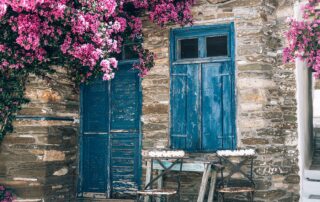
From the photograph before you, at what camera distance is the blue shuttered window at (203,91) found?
6.86m

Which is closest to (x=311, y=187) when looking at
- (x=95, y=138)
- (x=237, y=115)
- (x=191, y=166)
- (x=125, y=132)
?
(x=237, y=115)

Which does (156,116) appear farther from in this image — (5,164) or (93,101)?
(5,164)

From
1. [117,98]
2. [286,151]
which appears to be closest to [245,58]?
[286,151]

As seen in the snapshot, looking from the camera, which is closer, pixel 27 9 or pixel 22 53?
pixel 27 9

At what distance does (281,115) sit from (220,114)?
950 millimetres

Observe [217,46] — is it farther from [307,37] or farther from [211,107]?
[307,37]

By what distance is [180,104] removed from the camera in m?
7.16

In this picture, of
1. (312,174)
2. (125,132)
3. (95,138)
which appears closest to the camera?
(312,174)

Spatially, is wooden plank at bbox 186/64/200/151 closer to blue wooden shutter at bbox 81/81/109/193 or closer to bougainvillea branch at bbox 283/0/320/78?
bougainvillea branch at bbox 283/0/320/78

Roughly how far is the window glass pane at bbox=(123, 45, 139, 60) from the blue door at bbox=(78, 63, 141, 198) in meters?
0.18

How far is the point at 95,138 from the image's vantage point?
317 inches

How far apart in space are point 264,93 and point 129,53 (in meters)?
2.66

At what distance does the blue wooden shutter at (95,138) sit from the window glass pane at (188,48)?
1.66 meters

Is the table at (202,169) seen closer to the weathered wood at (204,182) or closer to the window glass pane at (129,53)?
the weathered wood at (204,182)
